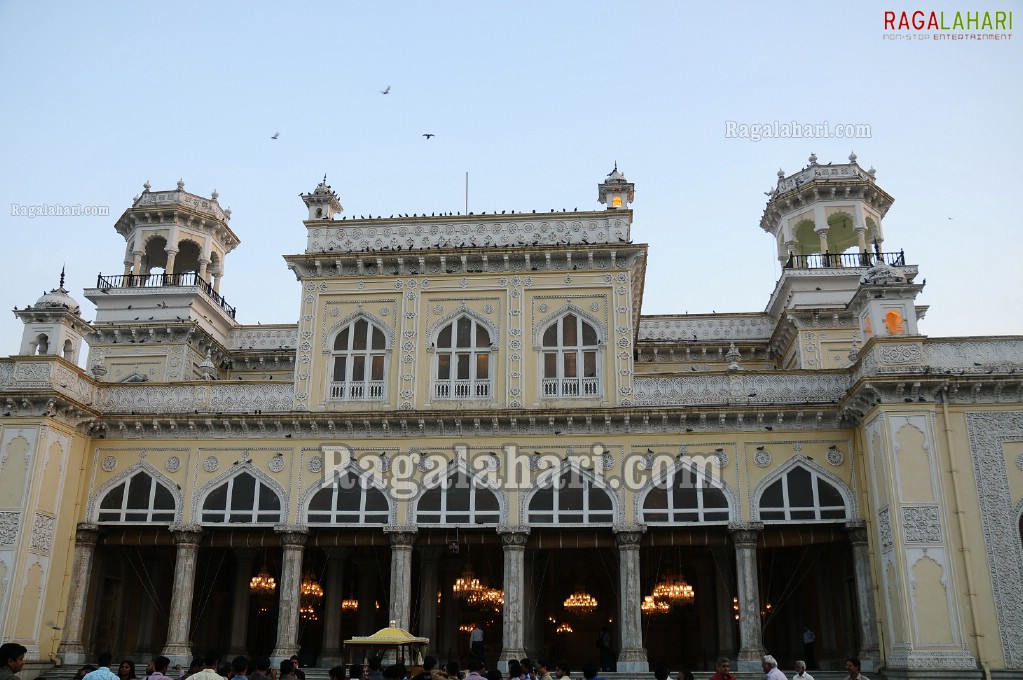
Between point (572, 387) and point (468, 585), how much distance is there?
6.60 m

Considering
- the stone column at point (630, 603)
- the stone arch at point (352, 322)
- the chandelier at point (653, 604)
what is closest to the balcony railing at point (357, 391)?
the stone arch at point (352, 322)

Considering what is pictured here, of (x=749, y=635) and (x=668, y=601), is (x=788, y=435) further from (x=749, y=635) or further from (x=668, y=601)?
(x=668, y=601)

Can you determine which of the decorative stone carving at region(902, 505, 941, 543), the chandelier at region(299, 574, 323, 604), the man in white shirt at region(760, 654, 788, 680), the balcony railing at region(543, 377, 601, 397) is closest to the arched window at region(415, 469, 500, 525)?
the balcony railing at region(543, 377, 601, 397)

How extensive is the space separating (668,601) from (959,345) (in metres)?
12.3

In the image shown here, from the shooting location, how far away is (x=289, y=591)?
25234mm

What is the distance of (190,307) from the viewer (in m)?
A: 34.6

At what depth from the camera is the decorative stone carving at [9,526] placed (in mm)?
24062

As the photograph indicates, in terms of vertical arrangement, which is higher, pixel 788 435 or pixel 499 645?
pixel 788 435

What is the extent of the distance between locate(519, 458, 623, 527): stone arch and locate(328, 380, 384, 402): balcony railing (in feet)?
17.5

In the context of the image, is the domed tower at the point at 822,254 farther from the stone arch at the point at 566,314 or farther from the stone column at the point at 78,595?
the stone column at the point at 78,595

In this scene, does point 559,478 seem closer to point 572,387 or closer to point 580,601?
point 572,387

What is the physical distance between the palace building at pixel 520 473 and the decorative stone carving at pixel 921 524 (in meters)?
0.05

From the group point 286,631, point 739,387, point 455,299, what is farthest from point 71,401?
point 739,387

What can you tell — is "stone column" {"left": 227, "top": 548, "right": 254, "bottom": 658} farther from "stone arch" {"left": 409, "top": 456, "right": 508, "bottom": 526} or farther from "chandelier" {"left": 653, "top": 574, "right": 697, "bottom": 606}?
"chandelier" {"left": 653, "top": 574, "right": 697, "bottom": 606}
